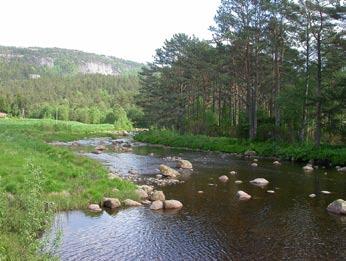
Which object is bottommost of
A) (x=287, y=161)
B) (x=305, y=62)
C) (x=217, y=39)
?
(x=287, y=161)

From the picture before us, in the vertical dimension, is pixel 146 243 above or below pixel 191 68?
below

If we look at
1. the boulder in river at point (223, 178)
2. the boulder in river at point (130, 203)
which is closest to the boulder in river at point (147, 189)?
the boulder in river at point (130, 203)

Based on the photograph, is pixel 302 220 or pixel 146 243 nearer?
pixel 146 243

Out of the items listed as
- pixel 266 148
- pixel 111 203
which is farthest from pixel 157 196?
pixel 266 148

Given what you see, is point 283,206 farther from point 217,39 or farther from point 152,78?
point 152,78

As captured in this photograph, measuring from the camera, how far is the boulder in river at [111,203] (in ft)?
69.3

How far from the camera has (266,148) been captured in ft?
158

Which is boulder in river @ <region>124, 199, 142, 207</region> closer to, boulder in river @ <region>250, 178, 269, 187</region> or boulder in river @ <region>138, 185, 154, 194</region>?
boulder in river @ <region>138, 185, 154, 194</region>

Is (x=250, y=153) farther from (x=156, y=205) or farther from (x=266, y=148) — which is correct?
(x=156, y=205)

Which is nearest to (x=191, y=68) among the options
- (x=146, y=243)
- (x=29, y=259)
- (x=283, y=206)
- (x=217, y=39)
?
(x=217, y=39)

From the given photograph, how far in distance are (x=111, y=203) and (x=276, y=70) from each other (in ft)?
121

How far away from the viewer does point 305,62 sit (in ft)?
158

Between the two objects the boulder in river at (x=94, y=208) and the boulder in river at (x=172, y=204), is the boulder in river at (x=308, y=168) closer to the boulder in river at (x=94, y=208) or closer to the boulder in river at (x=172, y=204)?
the boulder in river at (x=172, y=204)

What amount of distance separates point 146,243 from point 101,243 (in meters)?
1.65
